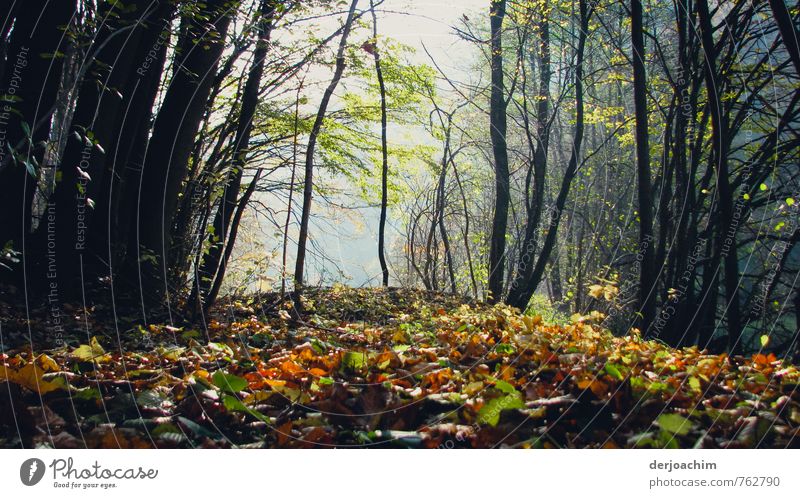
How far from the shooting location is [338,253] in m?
9.77

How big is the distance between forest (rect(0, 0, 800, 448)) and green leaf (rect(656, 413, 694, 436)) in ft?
0.04

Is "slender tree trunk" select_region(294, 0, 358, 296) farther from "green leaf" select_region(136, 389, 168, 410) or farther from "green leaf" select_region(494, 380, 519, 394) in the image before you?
"green leaf" select_region(494, 380, 519, 394)

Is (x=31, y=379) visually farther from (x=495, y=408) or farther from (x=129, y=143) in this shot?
(x=129, y=143)

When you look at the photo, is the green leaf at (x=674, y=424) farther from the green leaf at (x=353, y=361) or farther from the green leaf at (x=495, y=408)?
the green leaf at (x=353, y=361)

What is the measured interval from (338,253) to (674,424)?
7.99 meters

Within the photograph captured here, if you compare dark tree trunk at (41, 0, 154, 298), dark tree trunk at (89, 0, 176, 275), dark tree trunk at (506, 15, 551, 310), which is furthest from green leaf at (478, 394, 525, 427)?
dark tree trunk at (506, 15, 551, 310)

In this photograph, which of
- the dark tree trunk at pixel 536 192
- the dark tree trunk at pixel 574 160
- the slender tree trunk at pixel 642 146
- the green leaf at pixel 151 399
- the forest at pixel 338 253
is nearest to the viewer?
the forest at pixel 338 253

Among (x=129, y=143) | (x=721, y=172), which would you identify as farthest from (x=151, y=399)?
(x=129, y=143)

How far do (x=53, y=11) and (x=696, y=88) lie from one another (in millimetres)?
5942

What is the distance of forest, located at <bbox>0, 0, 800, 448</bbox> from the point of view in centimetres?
226

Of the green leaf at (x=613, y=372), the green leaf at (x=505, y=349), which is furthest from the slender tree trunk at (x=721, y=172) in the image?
the green leaf at (x=613, y=372)

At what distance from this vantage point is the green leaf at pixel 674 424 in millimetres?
2030
